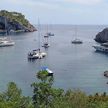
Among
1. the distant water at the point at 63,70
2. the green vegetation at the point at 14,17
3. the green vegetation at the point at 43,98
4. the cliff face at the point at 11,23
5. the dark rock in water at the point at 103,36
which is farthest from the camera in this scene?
the green vegetation at the point at 14,17

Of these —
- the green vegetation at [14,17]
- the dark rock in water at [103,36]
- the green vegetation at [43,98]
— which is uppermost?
the green vegetation at [43,98]

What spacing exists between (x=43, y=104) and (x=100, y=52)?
80.6 m

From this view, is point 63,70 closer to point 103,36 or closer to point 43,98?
point 43,98

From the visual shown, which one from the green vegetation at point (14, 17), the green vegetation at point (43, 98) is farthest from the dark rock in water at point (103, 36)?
the green vegetation at point (43, 98)

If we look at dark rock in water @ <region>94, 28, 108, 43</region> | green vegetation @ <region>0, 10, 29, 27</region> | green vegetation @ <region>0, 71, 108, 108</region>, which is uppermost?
green vegetation @ <region>0, 71, 108, 108</region>

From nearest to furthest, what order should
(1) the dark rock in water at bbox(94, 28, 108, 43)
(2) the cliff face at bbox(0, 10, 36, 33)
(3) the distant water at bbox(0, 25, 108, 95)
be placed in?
(3) the distant water at bbox(0, 25, 108, 95) → (1) the dark rock in water at bbox(94, 28, 108, 43) → (2) the cliff face at bbox(0, 10, 36, 33)

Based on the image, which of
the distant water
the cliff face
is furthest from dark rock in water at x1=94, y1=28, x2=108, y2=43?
the cliff face

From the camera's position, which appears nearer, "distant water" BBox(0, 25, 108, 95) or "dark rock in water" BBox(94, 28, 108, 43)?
"distant water" BBox(0, 25, 108, 95)

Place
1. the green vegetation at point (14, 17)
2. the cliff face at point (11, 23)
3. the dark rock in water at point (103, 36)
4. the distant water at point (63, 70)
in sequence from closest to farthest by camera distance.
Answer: the distant water at point (63, 70) → the dark rock in water at point (103, 36) → the cliff face at point (11, 23) → the green vegetation at point (14, 17)

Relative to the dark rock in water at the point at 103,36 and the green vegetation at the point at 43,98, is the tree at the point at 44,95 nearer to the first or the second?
the green vegetation at the point at 43,98

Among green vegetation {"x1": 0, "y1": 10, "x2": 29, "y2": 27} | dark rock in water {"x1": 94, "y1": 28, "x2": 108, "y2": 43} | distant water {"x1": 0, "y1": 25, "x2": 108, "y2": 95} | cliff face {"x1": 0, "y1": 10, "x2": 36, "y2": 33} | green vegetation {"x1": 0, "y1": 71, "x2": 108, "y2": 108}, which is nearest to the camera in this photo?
green vegetation {"x1": 0, "y1": 71, "x2": 108, "y2": 108}

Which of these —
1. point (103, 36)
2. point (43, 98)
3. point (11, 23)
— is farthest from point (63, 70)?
point (11, 23)

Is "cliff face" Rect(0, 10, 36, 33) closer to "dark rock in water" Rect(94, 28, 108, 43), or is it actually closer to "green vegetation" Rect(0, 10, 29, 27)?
"green vegetation" Rect(0, 10, 29, 27)

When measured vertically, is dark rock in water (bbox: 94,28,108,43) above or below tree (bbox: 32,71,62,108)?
below
